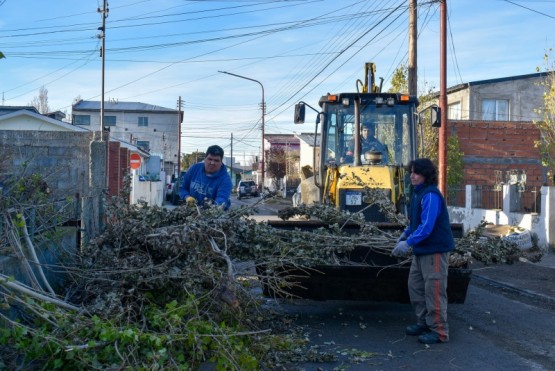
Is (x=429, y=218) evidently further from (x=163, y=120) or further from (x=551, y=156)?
(x=163, y=120)

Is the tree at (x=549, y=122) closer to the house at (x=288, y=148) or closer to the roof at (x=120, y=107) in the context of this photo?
the house at (x=288, y=148)

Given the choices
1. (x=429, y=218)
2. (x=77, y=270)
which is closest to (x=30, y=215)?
(x=77, y=270)

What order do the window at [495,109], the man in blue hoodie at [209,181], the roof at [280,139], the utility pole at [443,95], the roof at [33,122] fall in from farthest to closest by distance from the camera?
the roof at [280,139] → the window at [495,109] → the roof at [33,122] → the utility pole at [443,95] → the man in blue hoodie at [209,181]

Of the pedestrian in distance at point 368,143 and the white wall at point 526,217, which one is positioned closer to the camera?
the pedestrian in distance at point 368,143

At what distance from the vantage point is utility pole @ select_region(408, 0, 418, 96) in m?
17.6

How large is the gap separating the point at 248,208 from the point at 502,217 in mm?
12443

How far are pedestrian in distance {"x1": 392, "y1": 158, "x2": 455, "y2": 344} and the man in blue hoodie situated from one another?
95.1 inches

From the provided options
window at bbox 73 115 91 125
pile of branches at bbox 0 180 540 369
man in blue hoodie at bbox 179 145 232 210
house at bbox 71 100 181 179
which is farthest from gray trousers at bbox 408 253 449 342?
window at bbox 73 115 91 125

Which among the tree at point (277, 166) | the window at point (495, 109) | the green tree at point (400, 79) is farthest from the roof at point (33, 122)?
the tree at point (277, 166)

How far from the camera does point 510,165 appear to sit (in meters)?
26.6

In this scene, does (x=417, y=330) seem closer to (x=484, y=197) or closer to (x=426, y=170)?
(x=426, y=170)

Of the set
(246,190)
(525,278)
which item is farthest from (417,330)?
(246,190)

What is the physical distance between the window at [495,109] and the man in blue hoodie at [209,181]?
26.0 metres

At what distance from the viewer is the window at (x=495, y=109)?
31995 mm
